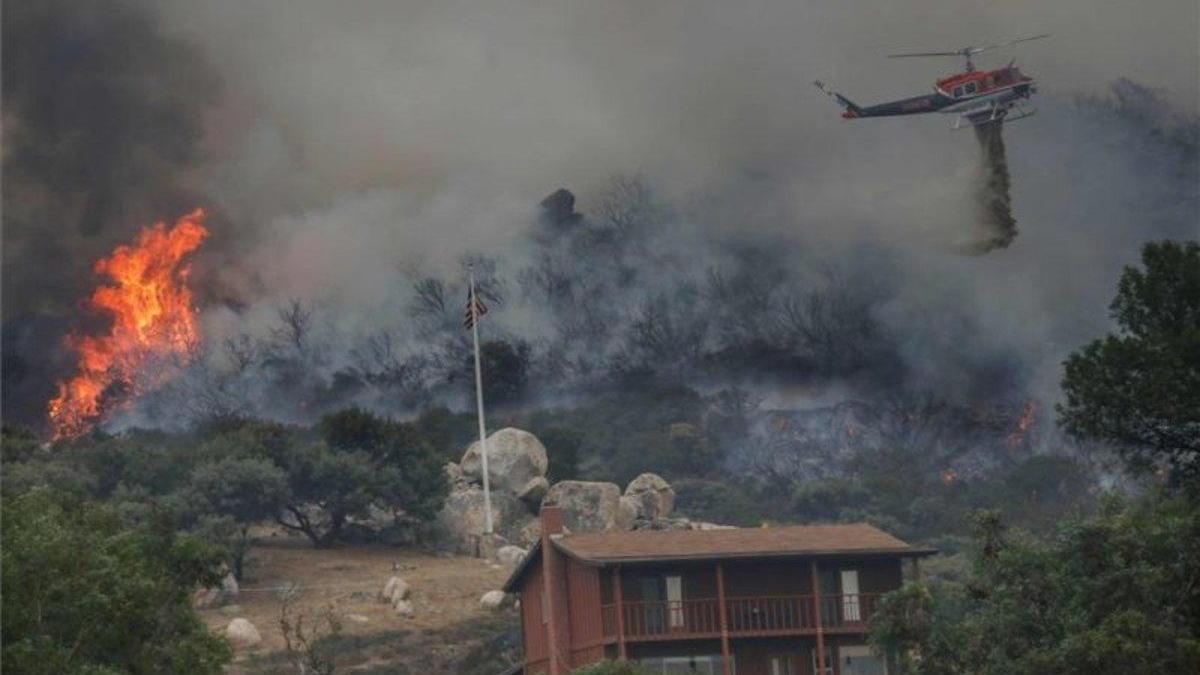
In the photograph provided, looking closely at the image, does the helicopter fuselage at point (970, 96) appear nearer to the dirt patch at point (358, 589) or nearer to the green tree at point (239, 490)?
the dirt patch at point (358, 589)

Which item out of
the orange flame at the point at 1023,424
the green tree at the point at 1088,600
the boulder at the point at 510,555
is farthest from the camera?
the orange flame at the point at 1023,424

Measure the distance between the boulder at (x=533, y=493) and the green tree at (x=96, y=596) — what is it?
6349 cm

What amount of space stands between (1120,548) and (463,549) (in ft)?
226

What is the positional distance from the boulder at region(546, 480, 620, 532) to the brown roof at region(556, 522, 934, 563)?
36386 millimetres

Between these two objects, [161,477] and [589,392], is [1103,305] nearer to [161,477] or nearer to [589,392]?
[589,392]

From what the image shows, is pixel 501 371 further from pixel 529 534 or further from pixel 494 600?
pixel 494 600

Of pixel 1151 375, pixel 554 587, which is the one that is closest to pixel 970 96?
pixel 554 587

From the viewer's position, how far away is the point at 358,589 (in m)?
108

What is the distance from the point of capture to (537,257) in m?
193

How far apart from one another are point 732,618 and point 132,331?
100 metres

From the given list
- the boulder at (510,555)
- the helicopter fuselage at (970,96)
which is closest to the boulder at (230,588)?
the boulder at (510,555)

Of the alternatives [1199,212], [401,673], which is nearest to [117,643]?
[401,673]

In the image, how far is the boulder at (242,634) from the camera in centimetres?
9556

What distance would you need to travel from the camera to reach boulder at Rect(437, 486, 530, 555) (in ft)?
400
